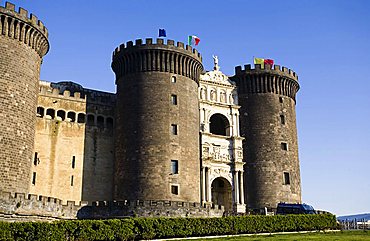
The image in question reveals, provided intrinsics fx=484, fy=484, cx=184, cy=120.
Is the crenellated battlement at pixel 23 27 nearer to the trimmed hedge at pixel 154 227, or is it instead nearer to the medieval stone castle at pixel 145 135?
the medieval stone castle at pixel 145 135

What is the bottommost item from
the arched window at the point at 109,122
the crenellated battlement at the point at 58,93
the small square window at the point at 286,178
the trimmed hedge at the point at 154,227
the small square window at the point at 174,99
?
the trimmed hedge at the point at 154,227

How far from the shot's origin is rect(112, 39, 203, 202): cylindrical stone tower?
4728cm

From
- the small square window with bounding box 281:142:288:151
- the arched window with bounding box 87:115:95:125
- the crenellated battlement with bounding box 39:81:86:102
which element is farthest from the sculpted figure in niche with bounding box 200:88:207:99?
the crenellated battlement with bounding box 39:81:86:102

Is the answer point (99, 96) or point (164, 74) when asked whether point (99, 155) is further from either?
point (164, 74)

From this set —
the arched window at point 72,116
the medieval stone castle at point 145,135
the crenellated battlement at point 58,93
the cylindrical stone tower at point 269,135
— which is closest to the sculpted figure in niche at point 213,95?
the medieval stone castle at point 145,135

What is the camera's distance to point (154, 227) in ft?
117

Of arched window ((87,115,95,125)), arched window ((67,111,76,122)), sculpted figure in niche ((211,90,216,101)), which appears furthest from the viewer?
sculpted figure in niche ((211,90,216,101))

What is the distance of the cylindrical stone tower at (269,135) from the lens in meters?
54.8

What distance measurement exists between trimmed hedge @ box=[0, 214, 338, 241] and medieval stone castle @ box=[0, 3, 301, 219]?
5761 mm

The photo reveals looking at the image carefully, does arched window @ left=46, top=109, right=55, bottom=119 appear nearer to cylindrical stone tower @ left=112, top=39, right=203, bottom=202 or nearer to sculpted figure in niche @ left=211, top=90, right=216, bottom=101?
cylindrical stone tower @ left=112, top=39, right=203, bottom=202

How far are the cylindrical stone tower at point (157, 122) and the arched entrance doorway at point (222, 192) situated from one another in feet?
20.4

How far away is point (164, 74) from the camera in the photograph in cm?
5116

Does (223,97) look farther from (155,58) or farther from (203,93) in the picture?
(155,58)

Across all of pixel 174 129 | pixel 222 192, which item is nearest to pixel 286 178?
pixel 222 192
